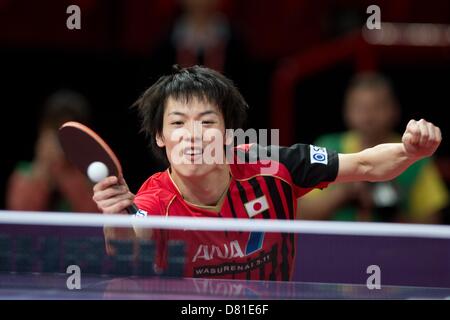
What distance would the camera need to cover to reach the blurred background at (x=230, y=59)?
5.55 meters

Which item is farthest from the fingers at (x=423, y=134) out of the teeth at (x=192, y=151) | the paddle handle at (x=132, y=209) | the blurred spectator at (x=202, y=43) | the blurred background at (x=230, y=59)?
the blurred spectator at (x=202, y=43)

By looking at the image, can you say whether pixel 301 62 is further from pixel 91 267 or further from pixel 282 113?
pixel 91 267

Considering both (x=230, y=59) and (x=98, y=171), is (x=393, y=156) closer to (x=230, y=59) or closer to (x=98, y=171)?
(x=98, y=171)

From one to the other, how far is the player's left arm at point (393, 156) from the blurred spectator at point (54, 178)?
191cm

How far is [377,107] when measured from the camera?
4.77 meters

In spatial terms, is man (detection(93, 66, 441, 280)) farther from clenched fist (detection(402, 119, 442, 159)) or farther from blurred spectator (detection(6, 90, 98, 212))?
blurred spectator (detection(6, 90, 98, 212))

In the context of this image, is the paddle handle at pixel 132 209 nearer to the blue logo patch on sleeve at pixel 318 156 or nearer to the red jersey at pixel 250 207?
the red jersey at pixel 250 207

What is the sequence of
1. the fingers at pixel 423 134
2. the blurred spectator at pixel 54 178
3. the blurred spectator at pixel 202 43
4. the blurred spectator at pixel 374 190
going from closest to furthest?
the fingers at pixel 423 134 → the blurred spectator at pixel 374 190 → the blurred spectator at pixel 54 178 → the blurred spectator at pixel 202 43

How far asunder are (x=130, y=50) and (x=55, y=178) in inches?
66.4

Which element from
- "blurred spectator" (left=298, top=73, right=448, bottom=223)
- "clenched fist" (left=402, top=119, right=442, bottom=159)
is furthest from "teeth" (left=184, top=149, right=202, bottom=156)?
"blurred spectator" (left=298, top=73, right=448, bottom=223)

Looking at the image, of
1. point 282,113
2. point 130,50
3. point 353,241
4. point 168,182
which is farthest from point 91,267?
point 130,50

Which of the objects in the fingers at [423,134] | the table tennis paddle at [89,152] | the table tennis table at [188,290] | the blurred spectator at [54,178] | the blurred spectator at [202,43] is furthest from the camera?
the blurred spectator at [202,43]

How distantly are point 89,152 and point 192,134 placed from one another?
1.31 feet

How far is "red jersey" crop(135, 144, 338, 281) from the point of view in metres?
3.43
